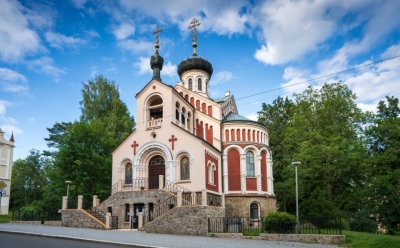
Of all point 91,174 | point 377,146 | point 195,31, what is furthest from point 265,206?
point 195,31

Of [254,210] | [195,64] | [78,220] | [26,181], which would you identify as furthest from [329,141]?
[26,181]

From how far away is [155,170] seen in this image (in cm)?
2436

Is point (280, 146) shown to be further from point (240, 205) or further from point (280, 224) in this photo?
point (280, 224)

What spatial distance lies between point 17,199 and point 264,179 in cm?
4532

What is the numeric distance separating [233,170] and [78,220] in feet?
38.9

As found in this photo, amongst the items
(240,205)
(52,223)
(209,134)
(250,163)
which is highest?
(209,134)

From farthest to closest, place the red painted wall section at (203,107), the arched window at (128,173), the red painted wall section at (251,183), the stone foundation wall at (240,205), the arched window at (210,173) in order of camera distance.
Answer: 1. the red painted wall section at (203,107)
2. the red painted wall section at (251,183)
3. the stone foundation wall at (240,205)
4. the arched window at (128,173)
5. the arched window at (210,173)

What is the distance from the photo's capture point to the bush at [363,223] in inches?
899


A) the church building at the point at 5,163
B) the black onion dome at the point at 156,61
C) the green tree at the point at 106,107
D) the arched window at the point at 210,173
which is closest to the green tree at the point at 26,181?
the church building at the point at 5,163

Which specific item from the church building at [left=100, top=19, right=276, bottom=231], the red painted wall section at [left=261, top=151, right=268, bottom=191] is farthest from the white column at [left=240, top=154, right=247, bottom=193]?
the red painted wall section at [left=261, top=151, right=268, bottom=191]

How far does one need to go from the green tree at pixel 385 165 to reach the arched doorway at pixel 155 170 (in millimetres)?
14819

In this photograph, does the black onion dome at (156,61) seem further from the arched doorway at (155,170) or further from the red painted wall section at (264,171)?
the red painted wall section at (264,171)

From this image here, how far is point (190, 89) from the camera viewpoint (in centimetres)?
3244

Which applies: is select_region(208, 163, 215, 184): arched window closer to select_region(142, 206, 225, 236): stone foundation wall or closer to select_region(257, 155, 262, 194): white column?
select_region(257, 155, 262, 194): white column
